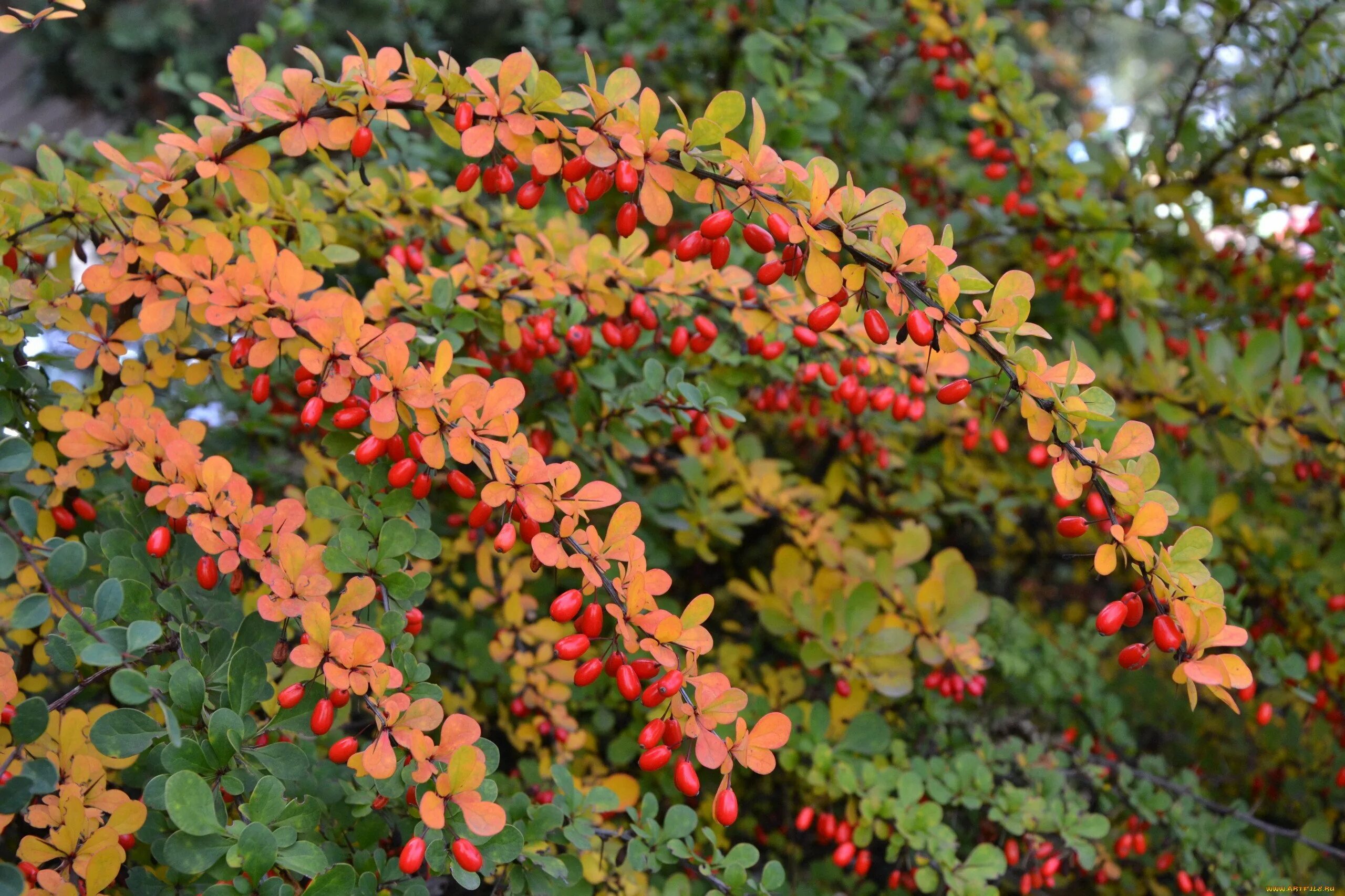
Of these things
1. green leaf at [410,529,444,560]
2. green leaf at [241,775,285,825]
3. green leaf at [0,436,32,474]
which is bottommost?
green leaf at [241,775,285,825]

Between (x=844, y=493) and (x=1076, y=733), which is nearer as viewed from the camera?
(x=1076, y=733)

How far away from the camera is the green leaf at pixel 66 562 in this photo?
0.90m

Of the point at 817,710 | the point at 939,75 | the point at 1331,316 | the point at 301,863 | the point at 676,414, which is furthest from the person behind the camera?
the point at 939,75

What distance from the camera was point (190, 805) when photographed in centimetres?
86

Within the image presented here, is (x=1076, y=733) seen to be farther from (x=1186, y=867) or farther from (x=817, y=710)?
(x=817, y=710)

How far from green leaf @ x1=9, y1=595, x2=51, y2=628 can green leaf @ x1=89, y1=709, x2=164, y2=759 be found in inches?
4.6

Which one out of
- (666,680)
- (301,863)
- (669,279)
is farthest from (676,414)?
(301,863)

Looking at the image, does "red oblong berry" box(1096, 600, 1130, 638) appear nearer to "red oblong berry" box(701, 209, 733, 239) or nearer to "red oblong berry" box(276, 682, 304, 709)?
"red oblong berry" box(701, 209, 733, 239)

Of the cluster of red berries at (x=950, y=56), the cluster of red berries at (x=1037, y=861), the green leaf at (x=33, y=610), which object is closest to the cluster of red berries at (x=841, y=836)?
the cluster of red berries at (x=1037, y=861)

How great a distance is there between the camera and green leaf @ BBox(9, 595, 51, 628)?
2.84 ft

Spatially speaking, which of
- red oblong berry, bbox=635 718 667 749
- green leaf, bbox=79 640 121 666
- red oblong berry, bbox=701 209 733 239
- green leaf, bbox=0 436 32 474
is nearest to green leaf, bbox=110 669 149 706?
A: green leaf, bbox=79 640 121 666

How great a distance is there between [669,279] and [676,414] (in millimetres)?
207

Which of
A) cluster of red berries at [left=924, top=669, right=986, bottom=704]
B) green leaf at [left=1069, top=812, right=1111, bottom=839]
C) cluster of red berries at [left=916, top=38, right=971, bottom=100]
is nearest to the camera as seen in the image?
green leaf at [left=1069, top=812, right=1111, bottom=839]

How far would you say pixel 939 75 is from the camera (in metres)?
2.20
